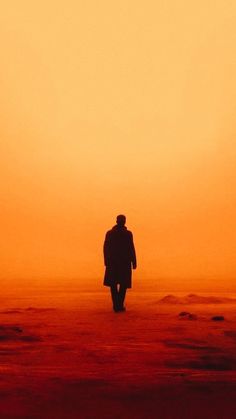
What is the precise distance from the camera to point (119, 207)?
205ft

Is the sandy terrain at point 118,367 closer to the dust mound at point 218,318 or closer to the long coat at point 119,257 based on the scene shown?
the dust mound at point 218,318

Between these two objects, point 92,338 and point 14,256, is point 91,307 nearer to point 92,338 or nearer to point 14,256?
point 92,338

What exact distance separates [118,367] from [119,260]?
182 inches

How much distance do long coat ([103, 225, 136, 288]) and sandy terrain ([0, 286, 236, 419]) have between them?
129 centimetres

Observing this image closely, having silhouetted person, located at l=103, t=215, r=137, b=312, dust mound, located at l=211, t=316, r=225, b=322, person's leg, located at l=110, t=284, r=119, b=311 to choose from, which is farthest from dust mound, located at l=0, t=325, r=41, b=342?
silhouetted person, located at l=103, t=215, r=137, b=312

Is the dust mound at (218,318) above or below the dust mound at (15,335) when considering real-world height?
above

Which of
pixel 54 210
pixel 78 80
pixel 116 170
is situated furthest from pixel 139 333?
pixel 116 170

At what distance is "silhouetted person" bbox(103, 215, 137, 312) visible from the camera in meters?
8.16

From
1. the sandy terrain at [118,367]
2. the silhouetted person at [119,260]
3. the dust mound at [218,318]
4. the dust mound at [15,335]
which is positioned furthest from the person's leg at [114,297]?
the dust mound at [15,335]

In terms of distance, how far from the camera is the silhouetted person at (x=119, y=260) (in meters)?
8.16

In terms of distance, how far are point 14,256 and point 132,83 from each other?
2704 cm

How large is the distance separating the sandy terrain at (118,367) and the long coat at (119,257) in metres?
1.29

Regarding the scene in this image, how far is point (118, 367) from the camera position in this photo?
142 inches

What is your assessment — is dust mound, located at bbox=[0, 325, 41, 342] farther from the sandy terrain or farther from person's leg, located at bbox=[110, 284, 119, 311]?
person's leg, located at bbox=[110, 284, 119, 311]
